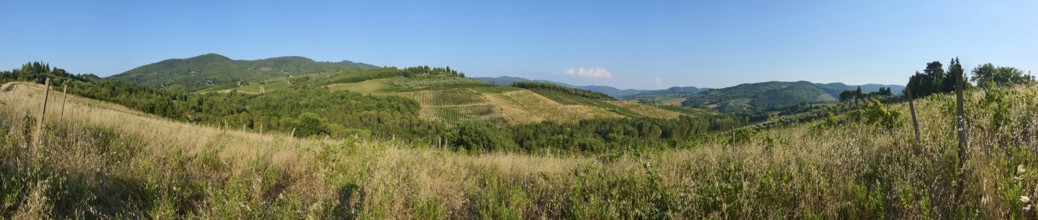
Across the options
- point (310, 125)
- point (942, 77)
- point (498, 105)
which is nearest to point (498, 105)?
point (498, 105)

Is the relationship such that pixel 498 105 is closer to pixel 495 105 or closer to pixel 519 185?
pixel 495 105

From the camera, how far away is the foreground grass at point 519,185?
303 centimetres

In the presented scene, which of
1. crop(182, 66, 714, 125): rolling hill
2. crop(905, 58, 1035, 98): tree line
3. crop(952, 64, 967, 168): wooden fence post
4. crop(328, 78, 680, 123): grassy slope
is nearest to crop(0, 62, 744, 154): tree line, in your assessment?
crop(182, 66, 714, 125): rolling hill

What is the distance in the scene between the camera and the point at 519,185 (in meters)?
4.50

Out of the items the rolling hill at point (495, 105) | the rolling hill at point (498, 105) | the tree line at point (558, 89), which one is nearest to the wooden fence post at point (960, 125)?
the rolling hill at point (495, 105)

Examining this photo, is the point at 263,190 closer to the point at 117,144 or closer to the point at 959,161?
the point at 117,144

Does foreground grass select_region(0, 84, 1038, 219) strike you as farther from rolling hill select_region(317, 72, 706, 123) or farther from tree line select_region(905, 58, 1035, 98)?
rolling hill select_region(317, 72, 706, 123)

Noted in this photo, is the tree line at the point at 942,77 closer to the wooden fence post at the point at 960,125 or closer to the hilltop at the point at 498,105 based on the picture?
the wooden fence post at the point at 960,125

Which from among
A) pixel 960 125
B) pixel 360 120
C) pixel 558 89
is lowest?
pixel 360 120

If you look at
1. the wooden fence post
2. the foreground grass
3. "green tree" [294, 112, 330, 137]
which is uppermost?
the wooden fence post

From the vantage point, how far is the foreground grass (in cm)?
303

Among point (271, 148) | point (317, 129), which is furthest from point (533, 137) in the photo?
point (271, 148)

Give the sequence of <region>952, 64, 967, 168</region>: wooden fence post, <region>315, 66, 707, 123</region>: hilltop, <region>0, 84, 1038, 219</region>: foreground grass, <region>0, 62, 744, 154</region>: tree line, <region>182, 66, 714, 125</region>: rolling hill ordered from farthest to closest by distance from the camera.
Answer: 1. <region>315, 66, 707, 123</region>: hilltop
2. <region>182, 66, 714, 125</region>: rolling hill
3. <region>0, 62, 744, 154</region>: tree line
4. <region>952, 64, 967, 168</region>: wooden fence post
5. <region>0, 84, 1038, 219</region>: foreground grass

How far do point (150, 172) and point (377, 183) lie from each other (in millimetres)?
2372
